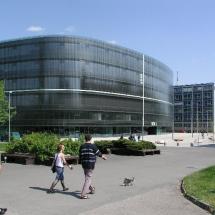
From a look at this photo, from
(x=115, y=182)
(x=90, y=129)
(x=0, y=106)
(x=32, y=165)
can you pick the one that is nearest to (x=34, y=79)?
(x=90, y=129)

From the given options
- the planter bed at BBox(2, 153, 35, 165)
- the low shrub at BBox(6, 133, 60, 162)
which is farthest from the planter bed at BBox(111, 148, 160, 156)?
the planter bed at BBox(2, 153, 35, 165)

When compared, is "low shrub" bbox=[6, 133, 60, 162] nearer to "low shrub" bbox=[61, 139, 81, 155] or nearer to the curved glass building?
"low shrub" bbox=[61, 139, 81, 155]

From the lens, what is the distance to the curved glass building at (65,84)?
97312 millimetres

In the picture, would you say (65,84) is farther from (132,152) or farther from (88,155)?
(88,155)

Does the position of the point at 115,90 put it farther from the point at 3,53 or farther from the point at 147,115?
the point at 3,53

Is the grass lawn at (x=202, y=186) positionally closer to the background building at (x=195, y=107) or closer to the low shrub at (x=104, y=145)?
the low shrub at (x=104, y=145)

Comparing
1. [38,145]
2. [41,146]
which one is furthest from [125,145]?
[41,146]

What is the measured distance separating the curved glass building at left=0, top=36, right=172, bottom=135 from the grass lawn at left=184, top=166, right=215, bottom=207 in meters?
78.8

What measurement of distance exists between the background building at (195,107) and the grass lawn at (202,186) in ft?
476

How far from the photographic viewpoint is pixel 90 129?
102m

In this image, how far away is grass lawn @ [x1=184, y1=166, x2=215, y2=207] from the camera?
13.0 meters

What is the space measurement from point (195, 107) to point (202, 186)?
520ft

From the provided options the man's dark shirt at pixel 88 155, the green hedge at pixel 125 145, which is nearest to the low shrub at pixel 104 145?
the green hedge at pixel 125 145

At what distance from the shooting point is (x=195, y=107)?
171 m
